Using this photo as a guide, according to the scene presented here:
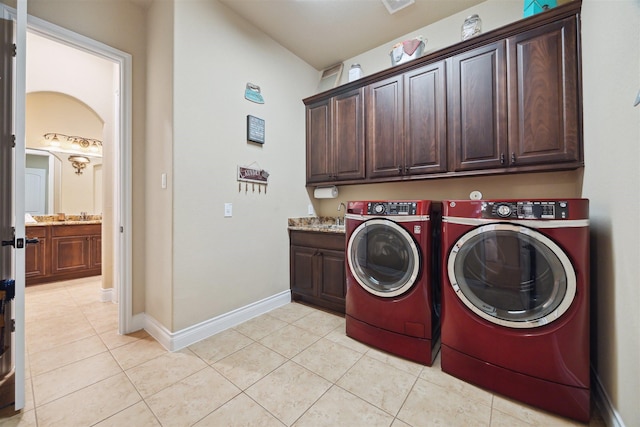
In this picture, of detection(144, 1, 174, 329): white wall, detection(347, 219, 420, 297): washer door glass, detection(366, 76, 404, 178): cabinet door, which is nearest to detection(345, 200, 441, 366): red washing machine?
detection(347, 219, 420, 297): washer door glass

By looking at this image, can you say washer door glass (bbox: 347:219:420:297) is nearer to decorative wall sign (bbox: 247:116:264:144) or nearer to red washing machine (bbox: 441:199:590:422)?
red washing machine (bbox: 441:199:590:422)

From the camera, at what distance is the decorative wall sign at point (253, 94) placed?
2363 mm

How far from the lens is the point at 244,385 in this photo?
1492 millimetres

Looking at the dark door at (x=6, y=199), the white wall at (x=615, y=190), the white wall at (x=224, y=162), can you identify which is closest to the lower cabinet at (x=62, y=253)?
the dark door at (x=6, y=199)

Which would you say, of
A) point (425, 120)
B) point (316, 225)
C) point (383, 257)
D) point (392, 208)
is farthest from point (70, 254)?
point (425, 120)

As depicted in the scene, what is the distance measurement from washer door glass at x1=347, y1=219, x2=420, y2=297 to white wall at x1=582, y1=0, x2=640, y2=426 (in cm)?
91

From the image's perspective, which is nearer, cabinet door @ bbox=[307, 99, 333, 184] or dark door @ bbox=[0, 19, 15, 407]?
dark door @ bbox=[0, 19, 15, 407]

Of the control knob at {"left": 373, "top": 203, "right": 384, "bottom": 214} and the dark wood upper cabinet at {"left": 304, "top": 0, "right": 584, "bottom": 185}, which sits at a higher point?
the dark wood upper cabinet at {"left": 304, "top": 0, "right": 584, "bottom": 185}

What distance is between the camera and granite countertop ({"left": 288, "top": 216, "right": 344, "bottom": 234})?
2539mm

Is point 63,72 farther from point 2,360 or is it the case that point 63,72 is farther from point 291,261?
point 291,261

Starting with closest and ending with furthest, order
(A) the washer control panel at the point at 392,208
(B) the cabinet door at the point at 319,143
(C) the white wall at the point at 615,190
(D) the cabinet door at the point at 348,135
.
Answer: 1. (C) the white wall at the point at 615,190
2. (A) the washer control panel at the point at 392,208
3. (D) the cabinet door at the point at 348,135
4. (B) the cabinet door at the point at 319,143

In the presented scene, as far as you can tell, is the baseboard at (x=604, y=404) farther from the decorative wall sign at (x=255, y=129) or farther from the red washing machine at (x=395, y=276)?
the decorative wall sign at (x=255, y=129)

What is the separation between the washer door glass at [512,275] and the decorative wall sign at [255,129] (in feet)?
6.39

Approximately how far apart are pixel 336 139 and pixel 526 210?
6.18 feet
